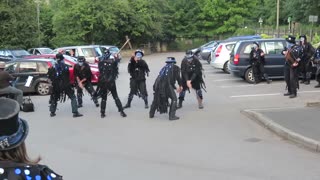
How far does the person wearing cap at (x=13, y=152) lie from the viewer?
2299 mm

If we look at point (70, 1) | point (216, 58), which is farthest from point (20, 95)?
point (70, 1)

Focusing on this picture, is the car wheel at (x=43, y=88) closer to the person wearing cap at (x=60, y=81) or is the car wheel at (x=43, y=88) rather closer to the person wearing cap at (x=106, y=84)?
the person wearing cap at (x=60, y=81)

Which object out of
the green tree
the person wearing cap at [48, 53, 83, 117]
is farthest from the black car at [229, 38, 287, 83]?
the green tree

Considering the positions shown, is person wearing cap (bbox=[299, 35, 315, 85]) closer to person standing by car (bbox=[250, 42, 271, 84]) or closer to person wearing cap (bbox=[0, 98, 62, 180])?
person standing by car (bbox=[250, 42, 271, 84])

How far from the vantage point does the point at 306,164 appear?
7164mm

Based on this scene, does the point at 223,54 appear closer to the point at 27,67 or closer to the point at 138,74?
the point at 27,67

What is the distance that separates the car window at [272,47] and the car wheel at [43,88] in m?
8.29

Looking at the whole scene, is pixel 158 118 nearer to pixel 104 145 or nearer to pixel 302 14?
pixel 104 145

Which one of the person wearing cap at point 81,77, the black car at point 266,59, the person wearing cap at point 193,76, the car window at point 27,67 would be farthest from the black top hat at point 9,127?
the black car at point 266,59

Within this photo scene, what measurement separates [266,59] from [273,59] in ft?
0.93

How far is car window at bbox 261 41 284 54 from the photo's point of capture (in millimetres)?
19125

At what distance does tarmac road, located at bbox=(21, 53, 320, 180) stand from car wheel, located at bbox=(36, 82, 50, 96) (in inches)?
155

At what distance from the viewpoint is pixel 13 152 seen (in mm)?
2354

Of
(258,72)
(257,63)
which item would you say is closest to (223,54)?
(258,72)
